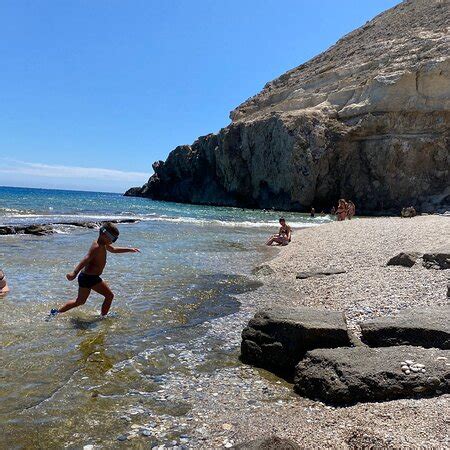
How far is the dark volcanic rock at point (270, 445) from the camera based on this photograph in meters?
3.63

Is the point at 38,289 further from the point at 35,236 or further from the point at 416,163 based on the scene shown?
the point at 416,163

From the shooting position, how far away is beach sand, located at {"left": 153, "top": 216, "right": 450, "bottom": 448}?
13.2ft

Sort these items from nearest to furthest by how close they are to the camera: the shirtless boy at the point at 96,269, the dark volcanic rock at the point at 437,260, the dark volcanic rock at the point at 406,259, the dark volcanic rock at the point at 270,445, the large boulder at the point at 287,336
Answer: the dark volcanic rock at the point at 270,445
the large boulder at the point at 287,336
the shirtless boy at the point at 96,269
the dark volcanic rock at the point at 437,260
the dark volcanic rock at the point at 406,259

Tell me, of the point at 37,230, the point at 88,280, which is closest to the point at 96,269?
Answer: the point at 88,280

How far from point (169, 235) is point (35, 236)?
7371 millimetres

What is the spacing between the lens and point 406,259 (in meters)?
11.6

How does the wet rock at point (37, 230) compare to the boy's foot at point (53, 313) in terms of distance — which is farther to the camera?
the wet rock at point (37, 230)

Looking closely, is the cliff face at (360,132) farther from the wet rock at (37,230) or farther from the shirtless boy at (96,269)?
the shirtless boy at (96,269)

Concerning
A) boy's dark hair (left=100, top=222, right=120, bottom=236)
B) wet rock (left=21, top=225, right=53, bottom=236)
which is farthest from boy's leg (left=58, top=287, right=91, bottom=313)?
wet rock (left=21, top=225, right=53, bottom=236)

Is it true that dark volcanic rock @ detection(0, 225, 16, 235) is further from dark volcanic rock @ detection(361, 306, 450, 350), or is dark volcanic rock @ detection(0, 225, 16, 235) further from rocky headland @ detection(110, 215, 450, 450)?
dark volcanic rock @ detection(361, 306, 450, 350)

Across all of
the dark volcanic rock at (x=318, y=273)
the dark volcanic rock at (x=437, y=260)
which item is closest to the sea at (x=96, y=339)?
the dark volcanic rock at (x=318, y=273)

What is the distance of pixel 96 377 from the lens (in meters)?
5.71

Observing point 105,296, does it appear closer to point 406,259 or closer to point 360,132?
point 406,259

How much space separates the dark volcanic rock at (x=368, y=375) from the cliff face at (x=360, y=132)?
5007 centimetres
